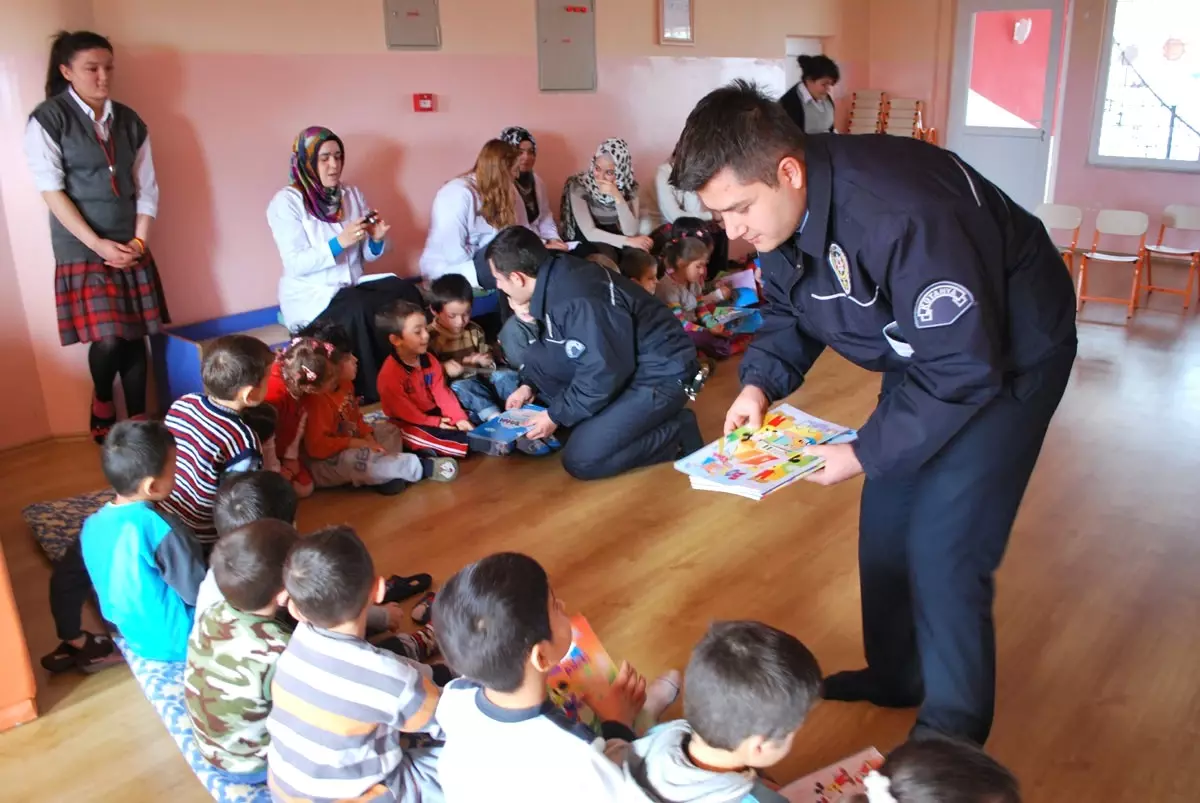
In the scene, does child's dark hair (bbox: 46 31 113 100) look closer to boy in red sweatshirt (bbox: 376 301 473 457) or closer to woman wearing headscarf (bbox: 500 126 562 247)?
boy in red sweatshirt (bbox: 376 301 473 457)

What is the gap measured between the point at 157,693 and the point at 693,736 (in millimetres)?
1609

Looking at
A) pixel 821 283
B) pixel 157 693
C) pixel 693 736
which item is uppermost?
pixel 821 283

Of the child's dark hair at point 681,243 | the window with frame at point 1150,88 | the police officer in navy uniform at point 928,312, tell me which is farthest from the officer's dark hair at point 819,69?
the police officer in navy uniform at point 928,312

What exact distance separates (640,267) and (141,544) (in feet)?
10.7

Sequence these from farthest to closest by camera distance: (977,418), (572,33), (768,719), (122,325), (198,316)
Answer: (572,33) → (198,316) → (122,325) → (977,418) → (768,719)

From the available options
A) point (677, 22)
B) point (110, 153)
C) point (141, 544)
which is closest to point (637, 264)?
point (677, 22)

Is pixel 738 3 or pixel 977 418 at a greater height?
pixel 738 3

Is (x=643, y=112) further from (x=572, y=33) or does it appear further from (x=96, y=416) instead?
(x=96, y=416)

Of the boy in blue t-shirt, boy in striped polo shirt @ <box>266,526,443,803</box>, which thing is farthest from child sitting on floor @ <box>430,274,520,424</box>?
boy in striped polo shirt @ <box>266,526,443,803</box>

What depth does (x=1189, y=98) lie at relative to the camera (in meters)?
7.25

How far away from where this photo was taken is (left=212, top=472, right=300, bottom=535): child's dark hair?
2564 mm

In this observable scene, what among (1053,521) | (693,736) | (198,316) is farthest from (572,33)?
(693,736)

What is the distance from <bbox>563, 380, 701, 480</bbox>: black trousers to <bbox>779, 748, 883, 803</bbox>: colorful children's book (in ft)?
6.01

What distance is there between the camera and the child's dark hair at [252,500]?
2.56 metres
